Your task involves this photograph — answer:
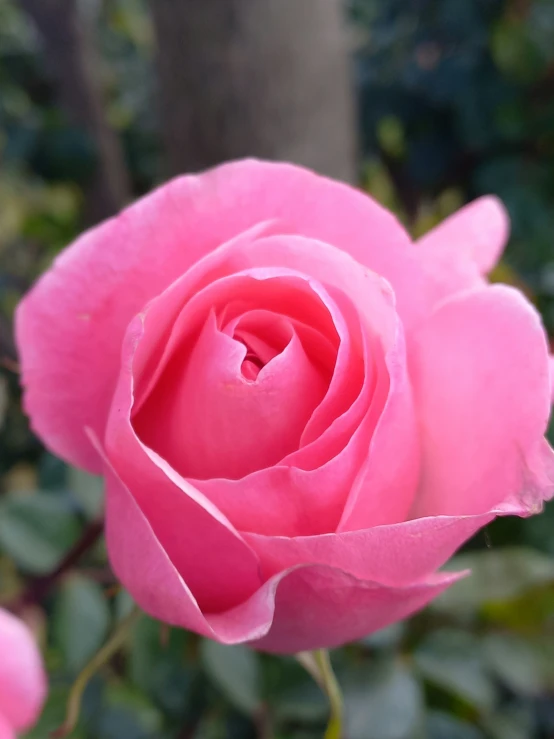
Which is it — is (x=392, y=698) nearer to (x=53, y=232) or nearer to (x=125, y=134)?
(x=53, y=232)

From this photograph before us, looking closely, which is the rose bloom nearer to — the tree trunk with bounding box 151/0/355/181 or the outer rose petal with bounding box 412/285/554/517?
the outer rose petal with bounding box 412/285/554/517

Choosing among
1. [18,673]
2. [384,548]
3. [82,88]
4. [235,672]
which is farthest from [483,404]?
[82,88]

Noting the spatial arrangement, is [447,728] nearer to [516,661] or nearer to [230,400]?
[516,661]

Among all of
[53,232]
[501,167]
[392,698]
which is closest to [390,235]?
[392,698]

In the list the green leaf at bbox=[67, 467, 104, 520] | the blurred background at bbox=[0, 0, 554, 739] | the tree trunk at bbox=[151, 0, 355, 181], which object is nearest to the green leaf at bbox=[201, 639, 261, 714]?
the blurred background at bbox=[0, 0, 554, 739]

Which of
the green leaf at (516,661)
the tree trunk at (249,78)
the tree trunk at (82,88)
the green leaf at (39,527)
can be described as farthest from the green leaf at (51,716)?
the tree trunk at (82,88)

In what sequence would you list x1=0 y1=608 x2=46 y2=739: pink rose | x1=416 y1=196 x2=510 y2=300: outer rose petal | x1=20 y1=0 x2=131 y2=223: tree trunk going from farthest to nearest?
x1=20 y1=0 x2=131 y2=223: tree trunk, x1=416 y1=196 x2=510 y2=300: outer rose petal, x1=0 y1=608 x2=46 y2=739: pink rose
